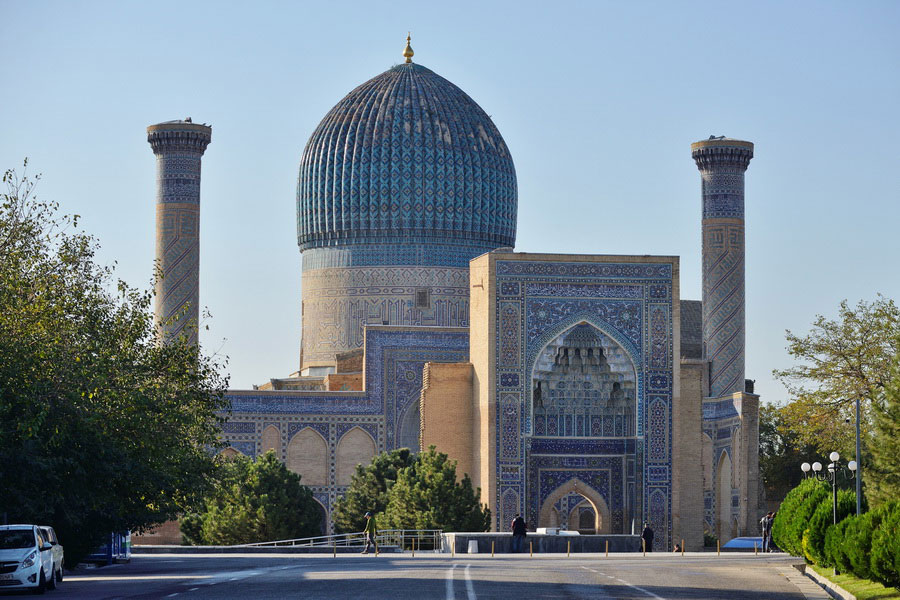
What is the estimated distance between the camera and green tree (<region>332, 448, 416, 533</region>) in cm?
3431

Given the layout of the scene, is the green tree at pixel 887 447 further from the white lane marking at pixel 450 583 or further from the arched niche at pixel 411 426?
the arched niche at pixel 411 426

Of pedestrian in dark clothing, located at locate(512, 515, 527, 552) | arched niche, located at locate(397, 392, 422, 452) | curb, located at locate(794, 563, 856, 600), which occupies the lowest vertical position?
curb, located at locate(794, 563, 856, 600)

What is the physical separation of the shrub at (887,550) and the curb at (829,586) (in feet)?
2.68

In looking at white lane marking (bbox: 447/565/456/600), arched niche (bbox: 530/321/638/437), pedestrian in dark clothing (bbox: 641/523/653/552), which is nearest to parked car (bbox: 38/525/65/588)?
white lane marking (bbox: 447/565/456/600)

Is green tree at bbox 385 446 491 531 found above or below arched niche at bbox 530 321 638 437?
below

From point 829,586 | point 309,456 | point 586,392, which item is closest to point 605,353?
point 586,392

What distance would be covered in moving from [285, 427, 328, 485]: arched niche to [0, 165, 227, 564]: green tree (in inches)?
572

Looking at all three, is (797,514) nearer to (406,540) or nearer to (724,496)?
(406,540)

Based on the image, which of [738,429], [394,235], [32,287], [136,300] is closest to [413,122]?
[394,235]

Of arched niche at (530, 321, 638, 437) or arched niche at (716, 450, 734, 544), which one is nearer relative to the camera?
arched niche at (530, 321, 638, 437)

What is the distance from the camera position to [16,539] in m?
17.5

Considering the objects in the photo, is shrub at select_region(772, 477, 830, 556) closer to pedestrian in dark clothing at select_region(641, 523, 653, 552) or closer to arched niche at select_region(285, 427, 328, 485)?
pedestrian in dark clothing at select_region(641, 523, 653, 552)

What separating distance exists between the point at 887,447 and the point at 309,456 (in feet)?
54.5

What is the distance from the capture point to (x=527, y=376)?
112 feet
